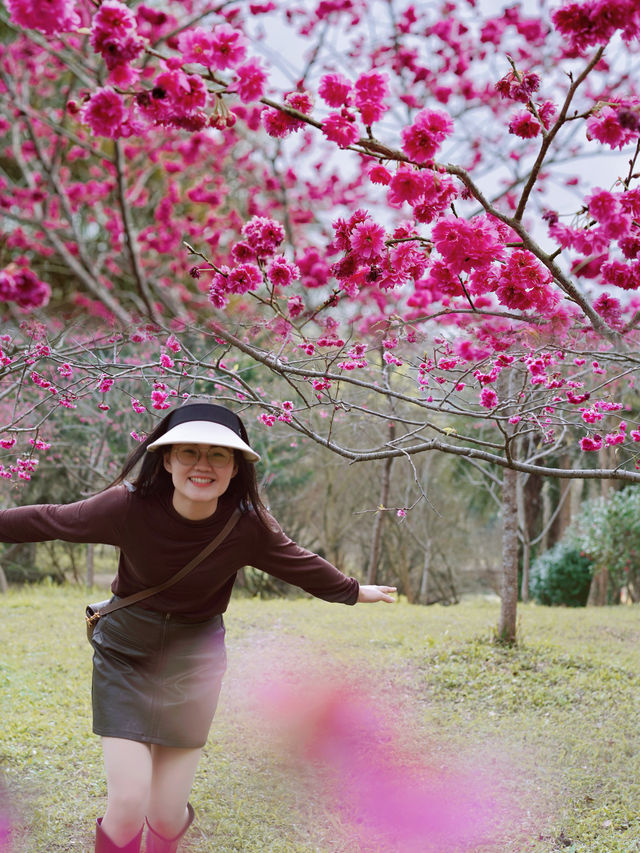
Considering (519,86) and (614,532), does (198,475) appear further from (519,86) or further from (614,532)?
(614,532)

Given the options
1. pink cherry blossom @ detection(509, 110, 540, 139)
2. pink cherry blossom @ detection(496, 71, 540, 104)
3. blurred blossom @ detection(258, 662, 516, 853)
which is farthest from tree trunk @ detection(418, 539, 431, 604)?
pink cherry blossom @ detection(496, 71, 540, 104)

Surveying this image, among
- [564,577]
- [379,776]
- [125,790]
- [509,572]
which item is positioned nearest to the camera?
[125,790]

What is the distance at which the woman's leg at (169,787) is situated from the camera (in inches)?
90.4

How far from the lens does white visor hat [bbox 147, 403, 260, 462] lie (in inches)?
88.0

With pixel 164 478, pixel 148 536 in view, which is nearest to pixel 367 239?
pixel 164 478

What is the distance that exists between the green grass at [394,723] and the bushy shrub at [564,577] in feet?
11.4

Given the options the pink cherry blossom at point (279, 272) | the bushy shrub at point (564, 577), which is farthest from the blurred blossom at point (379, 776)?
the bushy shrub at point (564, 577)

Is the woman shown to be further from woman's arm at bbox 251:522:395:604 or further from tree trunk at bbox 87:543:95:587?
tree trunk at bbox 87:543:95:587

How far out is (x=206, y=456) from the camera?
7.62 feet

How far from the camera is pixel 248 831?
317 centimetres

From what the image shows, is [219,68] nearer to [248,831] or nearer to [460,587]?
[248,831]

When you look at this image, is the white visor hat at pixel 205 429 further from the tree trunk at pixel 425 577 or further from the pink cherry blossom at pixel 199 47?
the tree trunk at pixel 425 577

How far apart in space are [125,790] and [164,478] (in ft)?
3.16

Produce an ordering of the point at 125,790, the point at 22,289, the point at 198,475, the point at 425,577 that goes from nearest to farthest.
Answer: the point at 125,790 → the point at 198,475 → the point at 22,289 → the point at 425,577
